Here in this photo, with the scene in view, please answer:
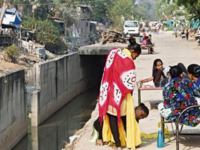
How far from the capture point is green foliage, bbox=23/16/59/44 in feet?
156

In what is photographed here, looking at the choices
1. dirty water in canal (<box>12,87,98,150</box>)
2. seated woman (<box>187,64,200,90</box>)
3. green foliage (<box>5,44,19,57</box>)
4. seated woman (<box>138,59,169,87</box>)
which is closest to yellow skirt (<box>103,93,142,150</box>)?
seated woman (<box>187,64,200,90</box>)

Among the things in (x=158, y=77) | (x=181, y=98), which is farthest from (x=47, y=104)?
(x=181, y=98)

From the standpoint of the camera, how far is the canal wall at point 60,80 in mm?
18938

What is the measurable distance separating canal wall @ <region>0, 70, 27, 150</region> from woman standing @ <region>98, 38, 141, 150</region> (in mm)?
6838

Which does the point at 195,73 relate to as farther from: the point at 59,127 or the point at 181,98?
the point at 59,127

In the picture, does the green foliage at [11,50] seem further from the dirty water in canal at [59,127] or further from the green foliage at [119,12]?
the green foliage at [119,12]

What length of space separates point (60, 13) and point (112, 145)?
56.3 m

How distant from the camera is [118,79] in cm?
717

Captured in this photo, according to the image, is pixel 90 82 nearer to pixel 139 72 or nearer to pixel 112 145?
pixel 139 72

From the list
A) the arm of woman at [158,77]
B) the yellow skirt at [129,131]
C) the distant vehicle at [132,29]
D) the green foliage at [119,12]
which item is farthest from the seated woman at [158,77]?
the green foliage at [119,12]

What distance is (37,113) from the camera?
1809 centimetres

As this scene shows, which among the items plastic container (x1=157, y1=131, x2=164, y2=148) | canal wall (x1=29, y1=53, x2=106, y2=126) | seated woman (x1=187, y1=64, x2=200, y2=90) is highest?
seated woman (x1=187, y1=64, x2=200, y2=90)

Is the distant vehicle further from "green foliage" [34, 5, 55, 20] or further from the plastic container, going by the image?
the plastic container

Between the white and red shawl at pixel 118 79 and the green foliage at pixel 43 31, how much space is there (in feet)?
134
